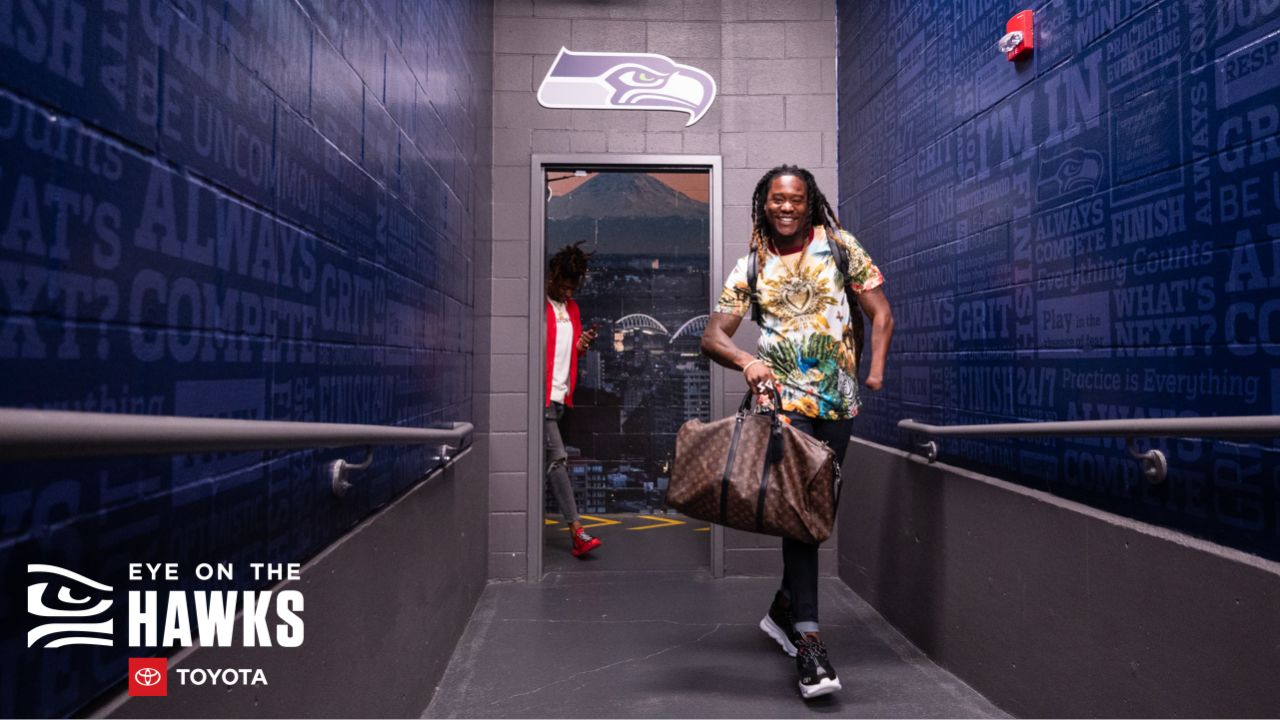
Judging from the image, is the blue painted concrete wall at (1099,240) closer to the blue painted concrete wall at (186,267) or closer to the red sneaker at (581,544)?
the blue painted concrete wall at (186,267)

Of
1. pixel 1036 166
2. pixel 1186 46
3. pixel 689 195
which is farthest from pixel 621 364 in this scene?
pixel 1186 46

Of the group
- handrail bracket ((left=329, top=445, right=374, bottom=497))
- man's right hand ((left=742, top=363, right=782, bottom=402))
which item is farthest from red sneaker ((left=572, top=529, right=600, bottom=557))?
handrail bracket ((left=329, top=445, right=374, bottom=497))

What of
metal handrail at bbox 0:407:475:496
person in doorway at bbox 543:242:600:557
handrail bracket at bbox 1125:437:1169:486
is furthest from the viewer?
person in doorway at bbox 543:242:600:557

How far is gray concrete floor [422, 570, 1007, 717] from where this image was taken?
209 centimetres

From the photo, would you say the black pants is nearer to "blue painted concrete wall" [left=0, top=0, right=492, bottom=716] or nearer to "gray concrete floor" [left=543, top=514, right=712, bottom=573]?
"blue painted concrete wall" [left=0, top=0, right=492, bottom=716]

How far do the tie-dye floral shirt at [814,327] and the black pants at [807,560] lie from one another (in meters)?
0.03

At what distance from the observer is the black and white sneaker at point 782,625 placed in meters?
2.43

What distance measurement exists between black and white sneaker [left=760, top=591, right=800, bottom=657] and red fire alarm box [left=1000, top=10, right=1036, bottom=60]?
1.74 m

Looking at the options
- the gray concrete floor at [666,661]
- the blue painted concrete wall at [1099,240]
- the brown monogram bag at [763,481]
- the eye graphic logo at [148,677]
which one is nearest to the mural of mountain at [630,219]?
the blue painted concrete wall at [1099,240]

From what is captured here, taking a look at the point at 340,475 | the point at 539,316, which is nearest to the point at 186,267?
the point at 340,475

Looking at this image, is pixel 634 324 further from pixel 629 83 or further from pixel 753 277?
pixel 753 277

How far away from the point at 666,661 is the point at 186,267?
1.96 m

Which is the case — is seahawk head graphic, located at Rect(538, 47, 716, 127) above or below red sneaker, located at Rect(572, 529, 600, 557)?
above

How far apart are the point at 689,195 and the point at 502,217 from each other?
2.16 meters
